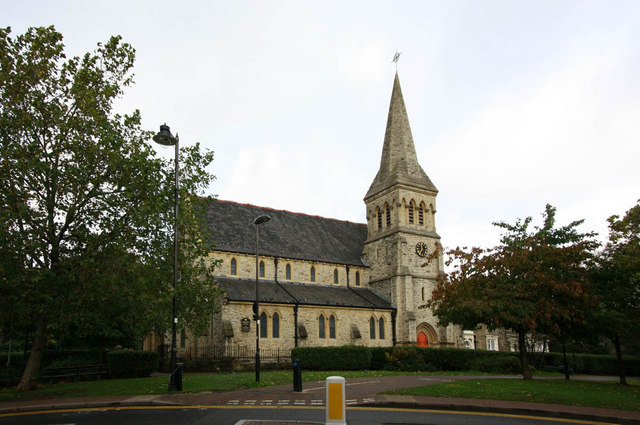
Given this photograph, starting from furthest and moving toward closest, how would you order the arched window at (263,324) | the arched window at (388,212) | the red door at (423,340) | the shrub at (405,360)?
1. the arched window at (388,212)
2. the red door at (423,340)
3. the arched window at (263,324)
4. the shrub at (405,360)

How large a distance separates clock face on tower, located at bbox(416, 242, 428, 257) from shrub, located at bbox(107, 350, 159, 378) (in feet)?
81.7

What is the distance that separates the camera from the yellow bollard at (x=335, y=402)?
9.39 meters

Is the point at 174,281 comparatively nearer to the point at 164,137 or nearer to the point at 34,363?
the point at 164,137

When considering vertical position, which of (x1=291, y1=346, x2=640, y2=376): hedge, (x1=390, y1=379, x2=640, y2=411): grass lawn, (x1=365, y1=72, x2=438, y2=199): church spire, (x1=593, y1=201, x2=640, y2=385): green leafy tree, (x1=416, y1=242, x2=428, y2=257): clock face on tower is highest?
(x1=365, y1=72, x2=438, y2=199): church spire

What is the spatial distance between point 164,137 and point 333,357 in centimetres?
1699

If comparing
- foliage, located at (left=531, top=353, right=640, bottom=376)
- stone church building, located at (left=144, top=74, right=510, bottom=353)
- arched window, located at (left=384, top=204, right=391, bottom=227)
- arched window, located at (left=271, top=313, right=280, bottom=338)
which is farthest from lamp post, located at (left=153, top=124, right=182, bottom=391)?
foliage, located at (left=531, top=353, right=640, bottom=376)

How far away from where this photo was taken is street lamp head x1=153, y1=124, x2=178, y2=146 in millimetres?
18406

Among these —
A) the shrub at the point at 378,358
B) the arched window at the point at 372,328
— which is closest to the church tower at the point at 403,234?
the arched window at the point at 372,328

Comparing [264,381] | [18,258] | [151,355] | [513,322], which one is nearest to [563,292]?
→ [513,322]

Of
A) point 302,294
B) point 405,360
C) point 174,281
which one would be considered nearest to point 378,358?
point 405,360

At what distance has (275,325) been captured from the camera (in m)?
33.5

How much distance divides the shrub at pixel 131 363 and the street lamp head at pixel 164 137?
459 inches

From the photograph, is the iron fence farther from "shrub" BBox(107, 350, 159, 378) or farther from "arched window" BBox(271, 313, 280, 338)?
"shrub" BBox(107, 350, 159, 378)

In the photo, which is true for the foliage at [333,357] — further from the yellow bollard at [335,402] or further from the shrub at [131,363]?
the yellow bollard at [335,402]
